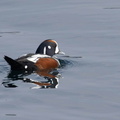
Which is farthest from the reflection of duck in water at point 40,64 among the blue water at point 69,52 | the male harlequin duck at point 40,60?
the blue water at point 69,52

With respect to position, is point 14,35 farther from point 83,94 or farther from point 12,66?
point 83,94

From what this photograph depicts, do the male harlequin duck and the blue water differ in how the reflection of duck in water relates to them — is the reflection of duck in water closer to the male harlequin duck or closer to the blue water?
the male harlequin duck

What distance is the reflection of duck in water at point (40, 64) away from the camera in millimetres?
13852

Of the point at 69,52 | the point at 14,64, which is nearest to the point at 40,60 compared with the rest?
the point at 14,64

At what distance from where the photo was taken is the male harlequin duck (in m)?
14.3

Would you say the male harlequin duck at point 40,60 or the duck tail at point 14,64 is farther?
the male harlequin duck at point 40,60

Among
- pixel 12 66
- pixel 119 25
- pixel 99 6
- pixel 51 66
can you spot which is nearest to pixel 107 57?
pixel 51 66

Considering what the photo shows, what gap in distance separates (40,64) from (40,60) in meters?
0.12

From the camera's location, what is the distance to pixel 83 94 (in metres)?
12.2

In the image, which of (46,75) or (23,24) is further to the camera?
(23,24)

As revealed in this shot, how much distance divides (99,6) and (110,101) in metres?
9.53

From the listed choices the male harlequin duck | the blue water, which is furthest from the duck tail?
the blue water

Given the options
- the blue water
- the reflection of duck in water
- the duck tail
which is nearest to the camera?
the blue water

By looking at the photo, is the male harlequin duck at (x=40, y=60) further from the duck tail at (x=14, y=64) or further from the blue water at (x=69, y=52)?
the blue water at (x=69, y=52)
